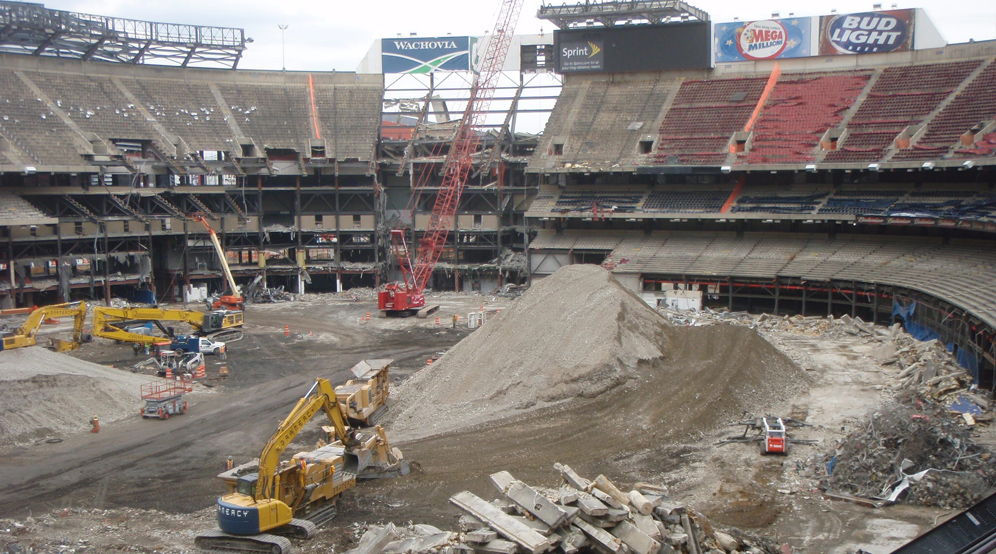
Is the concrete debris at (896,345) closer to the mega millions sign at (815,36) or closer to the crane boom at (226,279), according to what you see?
the mega millions sign at (815,36)

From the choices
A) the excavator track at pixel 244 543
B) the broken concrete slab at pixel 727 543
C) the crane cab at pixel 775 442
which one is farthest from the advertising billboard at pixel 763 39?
the excavator track at pixel 244 543

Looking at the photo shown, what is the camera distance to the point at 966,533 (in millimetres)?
16781

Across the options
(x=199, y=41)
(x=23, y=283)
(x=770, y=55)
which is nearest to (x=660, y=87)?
(x=770, y=55)

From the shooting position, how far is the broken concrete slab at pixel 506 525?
51.9ft

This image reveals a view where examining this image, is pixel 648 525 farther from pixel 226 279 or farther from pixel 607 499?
pixel 226 279

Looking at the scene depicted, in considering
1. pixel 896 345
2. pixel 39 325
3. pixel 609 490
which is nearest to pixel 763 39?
pixel 896 345

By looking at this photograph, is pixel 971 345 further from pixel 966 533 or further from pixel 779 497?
pixel 966 533

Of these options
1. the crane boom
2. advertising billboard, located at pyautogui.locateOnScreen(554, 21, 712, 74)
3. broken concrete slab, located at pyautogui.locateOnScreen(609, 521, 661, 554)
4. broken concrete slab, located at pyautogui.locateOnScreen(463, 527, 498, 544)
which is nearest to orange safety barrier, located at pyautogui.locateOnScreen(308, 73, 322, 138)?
the crane boom

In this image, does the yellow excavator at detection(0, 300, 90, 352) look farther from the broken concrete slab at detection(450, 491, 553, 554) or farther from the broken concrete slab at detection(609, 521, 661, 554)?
the broken concrete slab at detection(609, 521, 661, 554)

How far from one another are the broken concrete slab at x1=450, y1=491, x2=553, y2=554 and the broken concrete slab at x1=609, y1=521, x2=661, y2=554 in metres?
1.35

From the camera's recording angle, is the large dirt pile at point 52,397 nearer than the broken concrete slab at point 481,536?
No

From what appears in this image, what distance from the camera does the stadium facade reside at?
49469 millimetres

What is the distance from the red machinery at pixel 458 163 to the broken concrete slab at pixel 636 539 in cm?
4244

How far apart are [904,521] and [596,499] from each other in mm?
7555
